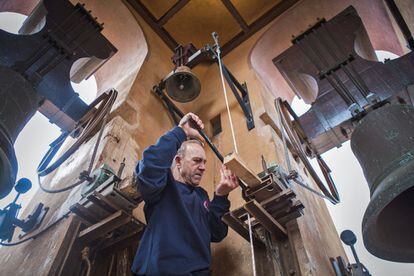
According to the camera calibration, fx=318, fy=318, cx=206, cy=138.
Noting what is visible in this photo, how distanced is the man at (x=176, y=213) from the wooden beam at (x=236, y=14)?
4243 millimetres

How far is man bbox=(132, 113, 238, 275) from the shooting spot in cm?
170

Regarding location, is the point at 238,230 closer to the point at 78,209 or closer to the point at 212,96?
the point at 78,209

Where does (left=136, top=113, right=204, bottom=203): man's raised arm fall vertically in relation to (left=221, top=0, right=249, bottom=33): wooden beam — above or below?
below

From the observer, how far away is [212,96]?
5.16m

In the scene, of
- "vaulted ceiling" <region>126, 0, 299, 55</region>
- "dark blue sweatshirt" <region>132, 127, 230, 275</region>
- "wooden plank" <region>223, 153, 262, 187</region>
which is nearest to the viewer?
"dark blue sweatshirt" <region>132, 127, 230, 275</region>

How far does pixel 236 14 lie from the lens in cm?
602

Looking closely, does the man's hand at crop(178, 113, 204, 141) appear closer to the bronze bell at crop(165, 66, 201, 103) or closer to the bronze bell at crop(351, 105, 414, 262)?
the bronze bell at crop(351, 105, 414, 262)

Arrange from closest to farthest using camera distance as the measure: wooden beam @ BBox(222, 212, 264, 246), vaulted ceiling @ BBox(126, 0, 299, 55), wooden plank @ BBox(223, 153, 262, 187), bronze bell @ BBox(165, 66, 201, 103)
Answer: wooden plank @ BBox(223, 153, 262, 187) < wooden beam @ BBox(222, 212, 264, 246) < bronze bell @ BBox(165, 66, 201, 103) < vaulted ceiling @ BBox(126, 0, 299, 55)

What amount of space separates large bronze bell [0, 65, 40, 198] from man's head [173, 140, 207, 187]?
111cm

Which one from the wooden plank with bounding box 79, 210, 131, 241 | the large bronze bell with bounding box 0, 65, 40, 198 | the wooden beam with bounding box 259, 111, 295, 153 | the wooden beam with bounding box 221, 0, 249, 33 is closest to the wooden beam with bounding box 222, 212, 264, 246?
the wooden plank with bounding box 79, 210, 131, 241

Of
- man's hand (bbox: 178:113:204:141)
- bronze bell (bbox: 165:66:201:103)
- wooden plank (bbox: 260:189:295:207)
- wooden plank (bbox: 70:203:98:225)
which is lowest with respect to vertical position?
wooden plank (bbox: 260:189:295:207)

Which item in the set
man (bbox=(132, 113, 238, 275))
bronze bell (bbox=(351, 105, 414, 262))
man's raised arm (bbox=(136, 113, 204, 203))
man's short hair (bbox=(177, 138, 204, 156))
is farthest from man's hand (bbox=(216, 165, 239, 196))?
bronze bell (bbox=(351, 105, 414, 262))

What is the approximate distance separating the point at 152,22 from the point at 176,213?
4967mm

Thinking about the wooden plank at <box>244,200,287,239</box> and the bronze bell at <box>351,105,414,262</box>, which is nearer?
the bronze bell at <box>351,105,414,262</box>
